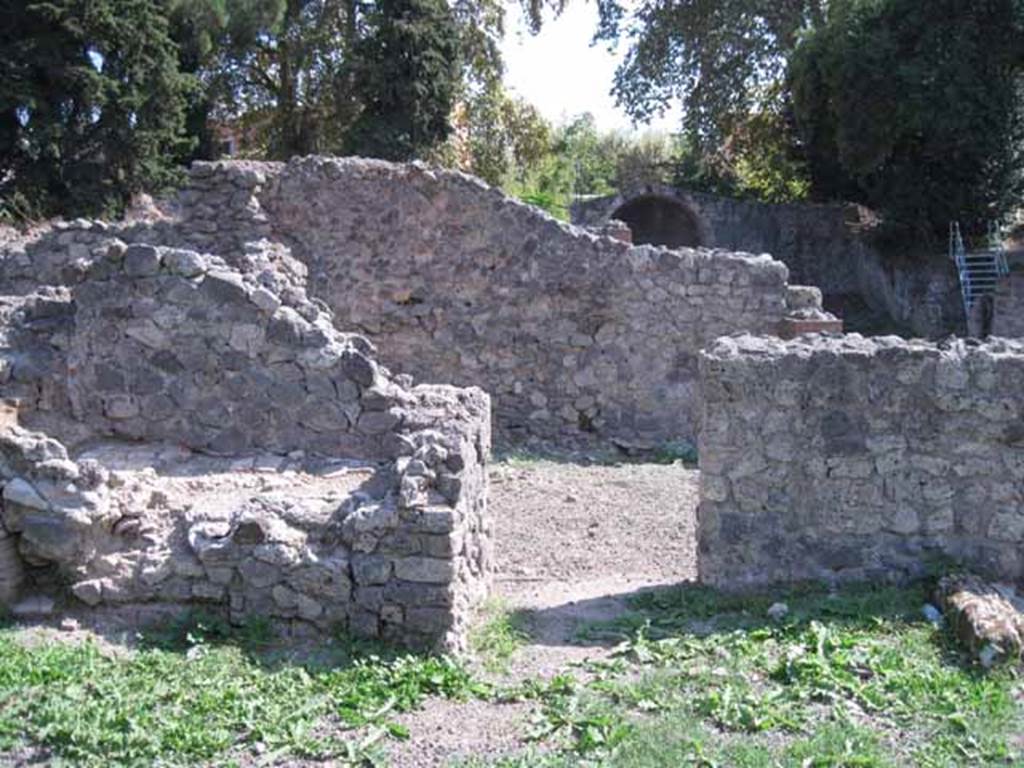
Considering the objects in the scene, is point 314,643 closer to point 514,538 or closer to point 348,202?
point 514,538

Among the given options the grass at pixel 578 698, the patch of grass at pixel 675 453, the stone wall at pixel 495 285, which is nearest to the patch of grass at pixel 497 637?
the grass at pixel 578 698

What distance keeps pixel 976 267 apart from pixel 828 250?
451cm

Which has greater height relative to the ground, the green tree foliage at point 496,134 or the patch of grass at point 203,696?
the green tree foliage at point 496,134

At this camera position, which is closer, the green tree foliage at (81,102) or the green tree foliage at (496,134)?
the green tree foliage at (81,102)

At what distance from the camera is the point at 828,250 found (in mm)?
23359

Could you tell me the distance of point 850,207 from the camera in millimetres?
23656

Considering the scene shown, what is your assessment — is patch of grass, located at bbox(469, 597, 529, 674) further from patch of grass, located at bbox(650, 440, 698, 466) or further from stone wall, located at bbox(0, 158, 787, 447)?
stone wall, located at bbox(0, 158, 787, 447)

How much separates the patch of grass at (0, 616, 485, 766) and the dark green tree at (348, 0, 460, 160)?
18841 mm

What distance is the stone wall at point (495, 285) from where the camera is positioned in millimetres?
12016

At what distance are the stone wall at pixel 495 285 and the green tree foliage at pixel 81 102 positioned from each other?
23.1 ft

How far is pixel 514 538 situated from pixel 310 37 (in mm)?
20473

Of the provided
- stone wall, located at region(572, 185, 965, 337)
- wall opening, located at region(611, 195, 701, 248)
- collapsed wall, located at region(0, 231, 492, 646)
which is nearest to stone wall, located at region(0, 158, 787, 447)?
collapsed wall, located at region(0, 231, 492, 646)

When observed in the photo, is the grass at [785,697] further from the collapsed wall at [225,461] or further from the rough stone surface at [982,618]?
the collapsed wall at [225,461]

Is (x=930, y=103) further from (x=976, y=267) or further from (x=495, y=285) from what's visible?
(x=495, y=285)
